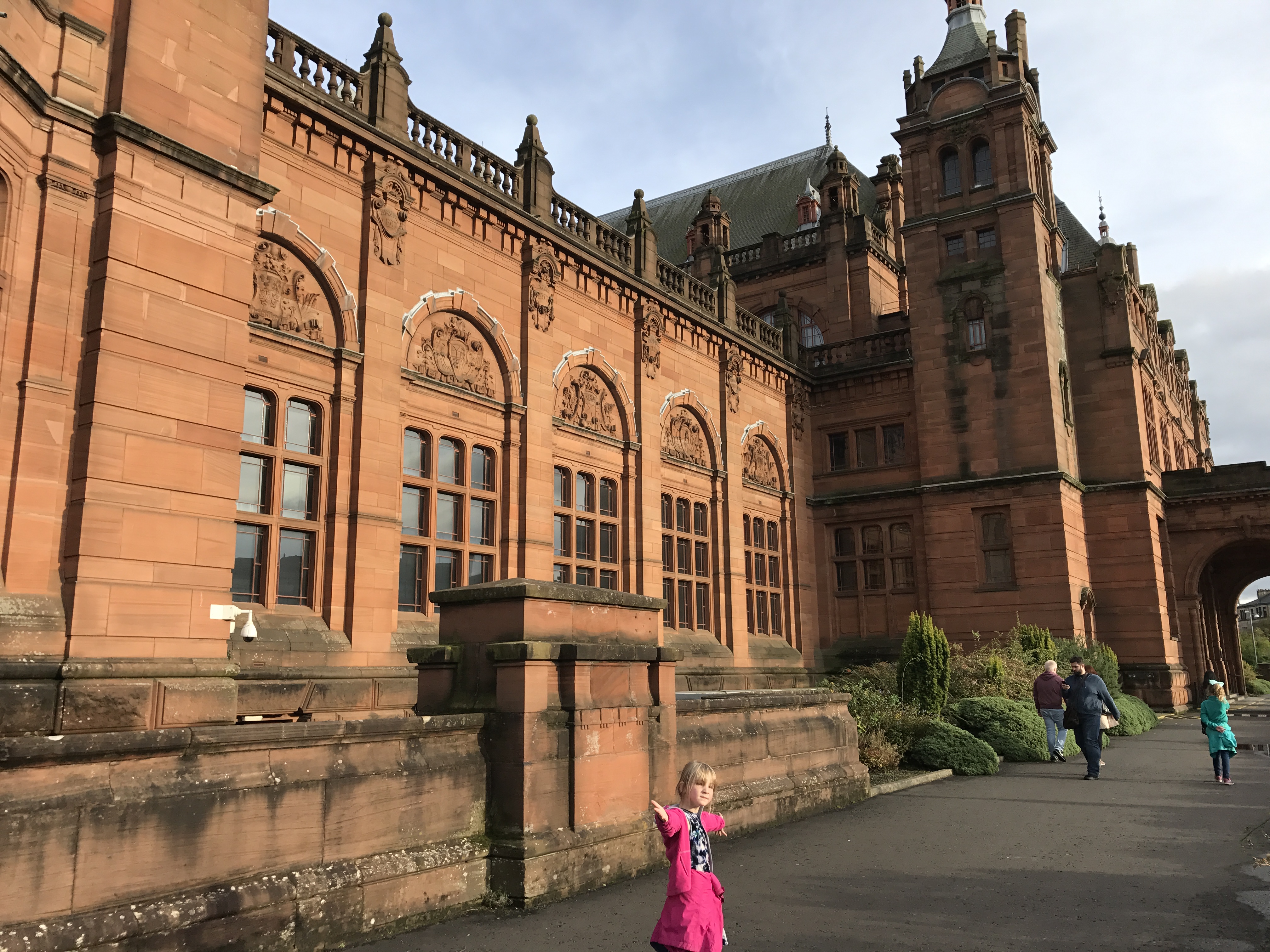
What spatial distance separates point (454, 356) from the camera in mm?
16938

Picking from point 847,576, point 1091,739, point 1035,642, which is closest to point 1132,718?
point 1035,642

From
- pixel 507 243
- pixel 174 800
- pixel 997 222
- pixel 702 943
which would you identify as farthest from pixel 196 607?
pixel 997 222

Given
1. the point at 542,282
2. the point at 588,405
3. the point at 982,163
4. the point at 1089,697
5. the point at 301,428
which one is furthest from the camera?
the point at 982,163

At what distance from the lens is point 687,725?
943 centimetres

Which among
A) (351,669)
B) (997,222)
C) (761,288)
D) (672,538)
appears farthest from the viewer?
(761,288)

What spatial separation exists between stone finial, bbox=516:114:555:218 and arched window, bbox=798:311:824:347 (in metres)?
15.9

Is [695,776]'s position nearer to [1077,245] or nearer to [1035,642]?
[1035,642]

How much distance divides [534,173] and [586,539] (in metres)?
7.72

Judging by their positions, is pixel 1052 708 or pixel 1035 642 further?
pixel 1035 642

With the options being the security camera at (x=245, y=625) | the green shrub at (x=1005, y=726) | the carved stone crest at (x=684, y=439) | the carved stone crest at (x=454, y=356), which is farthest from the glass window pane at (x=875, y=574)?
the security camera at (x=245, y=625)

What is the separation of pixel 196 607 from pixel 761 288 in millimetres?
29017

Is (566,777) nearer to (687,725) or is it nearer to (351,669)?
(687,725)

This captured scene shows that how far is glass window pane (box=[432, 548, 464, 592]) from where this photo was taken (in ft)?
53.0

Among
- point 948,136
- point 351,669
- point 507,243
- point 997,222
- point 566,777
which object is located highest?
point 948,136
